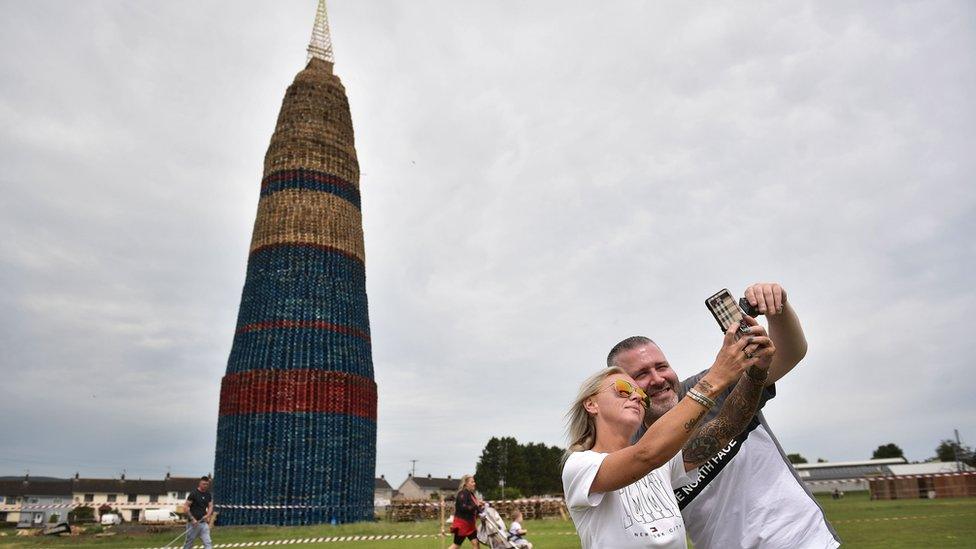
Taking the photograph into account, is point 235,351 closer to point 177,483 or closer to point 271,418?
point 271,418

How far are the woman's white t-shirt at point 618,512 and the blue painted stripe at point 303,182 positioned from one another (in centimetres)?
2380

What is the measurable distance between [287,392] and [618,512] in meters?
21.1

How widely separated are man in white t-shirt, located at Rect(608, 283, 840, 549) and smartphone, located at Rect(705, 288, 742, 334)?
1.23ft

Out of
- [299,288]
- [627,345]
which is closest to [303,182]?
[299,288]

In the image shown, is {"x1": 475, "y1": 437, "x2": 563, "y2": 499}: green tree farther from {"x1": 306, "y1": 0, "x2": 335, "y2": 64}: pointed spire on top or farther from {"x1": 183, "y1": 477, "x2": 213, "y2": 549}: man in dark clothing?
{"x1": 183, "y1": 477, "x2": 213, "y2": 549}: man in dark clothing

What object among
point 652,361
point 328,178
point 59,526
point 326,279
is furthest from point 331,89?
point 652,361

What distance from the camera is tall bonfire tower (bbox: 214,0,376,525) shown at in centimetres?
2141

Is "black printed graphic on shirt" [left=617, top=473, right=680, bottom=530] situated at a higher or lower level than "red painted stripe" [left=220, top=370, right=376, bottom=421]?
lower

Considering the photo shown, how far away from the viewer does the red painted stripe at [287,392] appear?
2177cm

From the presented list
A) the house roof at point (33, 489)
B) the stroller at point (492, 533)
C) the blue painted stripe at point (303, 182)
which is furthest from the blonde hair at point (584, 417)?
the house roof at point (33, 489)

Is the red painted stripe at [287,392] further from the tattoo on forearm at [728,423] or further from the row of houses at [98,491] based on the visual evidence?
the row of houses at [98,491]

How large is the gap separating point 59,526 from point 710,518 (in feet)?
102

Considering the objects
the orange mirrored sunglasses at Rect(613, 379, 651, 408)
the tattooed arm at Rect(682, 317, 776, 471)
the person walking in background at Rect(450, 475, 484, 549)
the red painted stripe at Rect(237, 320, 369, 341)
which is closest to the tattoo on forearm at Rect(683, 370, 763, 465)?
A: the tattooed arm at Rect(682, 317, 776, 471)

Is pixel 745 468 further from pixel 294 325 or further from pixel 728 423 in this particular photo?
pixel 294 325
